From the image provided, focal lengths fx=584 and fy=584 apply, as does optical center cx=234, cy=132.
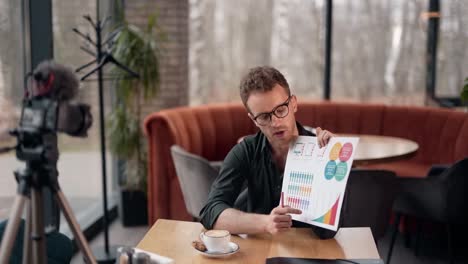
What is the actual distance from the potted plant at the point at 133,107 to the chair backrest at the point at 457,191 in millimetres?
2458

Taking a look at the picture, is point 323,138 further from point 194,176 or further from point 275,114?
point 194,176

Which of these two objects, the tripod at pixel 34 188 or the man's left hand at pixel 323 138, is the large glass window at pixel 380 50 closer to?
the man's left hand at pixel 323 138

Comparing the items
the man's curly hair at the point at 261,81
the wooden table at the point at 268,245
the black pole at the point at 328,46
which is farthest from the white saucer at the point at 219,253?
the black pole at the point at 328,46

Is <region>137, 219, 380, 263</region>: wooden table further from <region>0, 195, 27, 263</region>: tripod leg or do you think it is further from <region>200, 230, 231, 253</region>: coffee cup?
<region>0, 195, 27, 263</region>: tripod leg

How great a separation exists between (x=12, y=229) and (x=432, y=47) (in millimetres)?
5145

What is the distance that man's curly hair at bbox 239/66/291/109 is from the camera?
209 cm

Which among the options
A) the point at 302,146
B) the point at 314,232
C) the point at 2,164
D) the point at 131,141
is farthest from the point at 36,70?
the point at 131,141

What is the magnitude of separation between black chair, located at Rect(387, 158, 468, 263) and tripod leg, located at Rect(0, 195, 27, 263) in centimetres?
287

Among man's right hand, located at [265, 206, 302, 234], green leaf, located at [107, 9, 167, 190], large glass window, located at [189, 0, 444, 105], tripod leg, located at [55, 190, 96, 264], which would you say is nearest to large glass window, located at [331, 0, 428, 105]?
large glass window, located at [189, 0, 444, 105]

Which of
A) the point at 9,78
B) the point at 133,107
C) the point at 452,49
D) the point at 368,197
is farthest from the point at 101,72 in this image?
the point at 452,49

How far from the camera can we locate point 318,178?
1.86 meters

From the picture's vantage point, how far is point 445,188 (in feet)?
11.9

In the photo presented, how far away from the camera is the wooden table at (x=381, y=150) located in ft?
12.0

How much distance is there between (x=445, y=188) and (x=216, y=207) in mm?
2044
